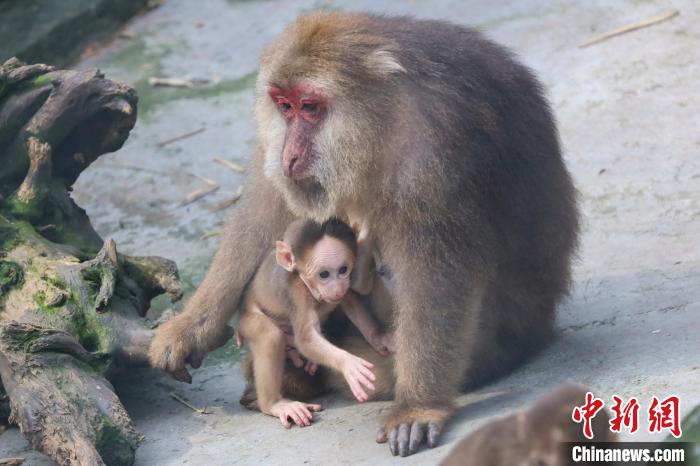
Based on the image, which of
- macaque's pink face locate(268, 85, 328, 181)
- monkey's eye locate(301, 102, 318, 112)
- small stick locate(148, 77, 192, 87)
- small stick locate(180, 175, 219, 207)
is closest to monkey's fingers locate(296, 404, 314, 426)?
macaque's pink face locate(268, 85, 328, 181)

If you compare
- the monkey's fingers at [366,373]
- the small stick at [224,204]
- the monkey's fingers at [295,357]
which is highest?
the monkey's fingers at [366,373]

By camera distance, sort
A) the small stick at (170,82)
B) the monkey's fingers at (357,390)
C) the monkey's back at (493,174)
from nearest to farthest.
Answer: the monkey's back at (493,174) → the monkey's fingers at (357,390) → the small stick at (170,82)

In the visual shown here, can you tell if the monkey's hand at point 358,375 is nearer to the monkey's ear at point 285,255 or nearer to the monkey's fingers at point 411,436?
the monkey's fingers at point 411,436

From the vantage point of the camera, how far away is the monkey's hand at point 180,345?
21.5ft

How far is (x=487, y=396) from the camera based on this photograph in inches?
246

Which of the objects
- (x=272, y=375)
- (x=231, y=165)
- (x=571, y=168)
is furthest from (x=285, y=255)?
(x=231, y=165)

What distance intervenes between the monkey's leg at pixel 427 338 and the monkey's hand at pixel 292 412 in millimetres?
556

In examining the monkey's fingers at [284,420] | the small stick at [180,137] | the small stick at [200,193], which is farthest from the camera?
the small stick at [180,137]

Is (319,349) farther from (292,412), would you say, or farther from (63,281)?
(63,281)

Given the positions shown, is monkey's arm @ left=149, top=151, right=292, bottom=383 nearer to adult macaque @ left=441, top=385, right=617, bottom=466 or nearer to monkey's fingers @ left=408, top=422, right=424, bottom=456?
monkey's fingers @ left=408, top=422, right=424, bottom=456

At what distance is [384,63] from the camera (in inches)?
226

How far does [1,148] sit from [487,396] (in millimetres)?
3624

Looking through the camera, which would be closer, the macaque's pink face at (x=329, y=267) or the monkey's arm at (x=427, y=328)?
the monkey's arm at (x=427, y=328)

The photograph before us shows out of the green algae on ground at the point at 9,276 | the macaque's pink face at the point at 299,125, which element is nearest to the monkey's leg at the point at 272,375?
the macaque's pink face at the point at 299,125
